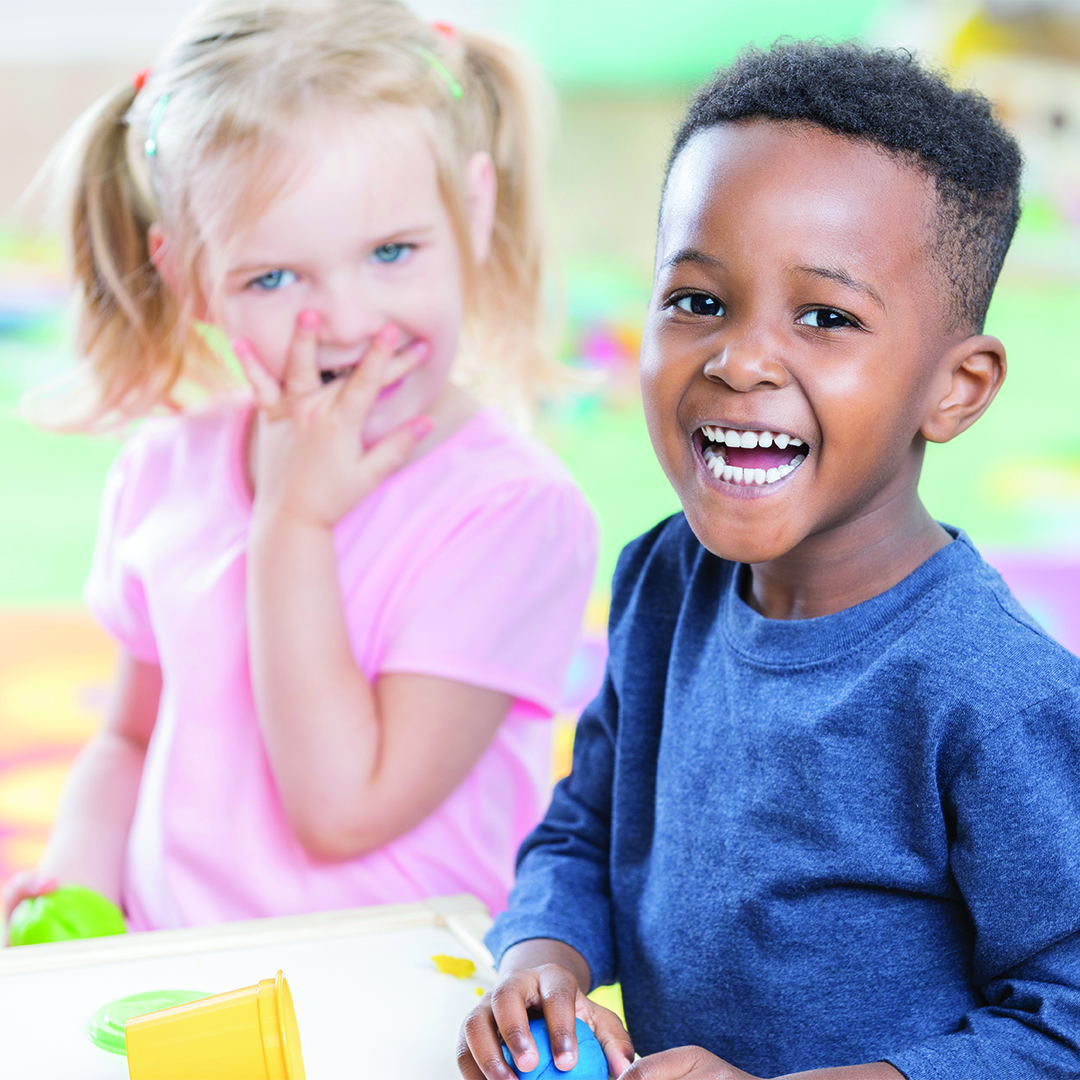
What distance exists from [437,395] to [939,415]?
0.41 m

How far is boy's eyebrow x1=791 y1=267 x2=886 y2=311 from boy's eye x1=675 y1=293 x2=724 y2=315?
4cm

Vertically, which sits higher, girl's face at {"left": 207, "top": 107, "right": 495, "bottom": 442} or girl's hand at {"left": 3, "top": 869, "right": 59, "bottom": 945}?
girl's face at {"left": 207, "top": 107, "right": 495, "bottom": 442}

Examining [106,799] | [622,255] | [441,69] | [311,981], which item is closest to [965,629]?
[311,981]

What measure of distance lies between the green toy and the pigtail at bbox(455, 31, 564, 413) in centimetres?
49

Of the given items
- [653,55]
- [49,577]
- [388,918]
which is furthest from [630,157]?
[388,918]

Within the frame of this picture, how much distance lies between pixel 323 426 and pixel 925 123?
429 mm

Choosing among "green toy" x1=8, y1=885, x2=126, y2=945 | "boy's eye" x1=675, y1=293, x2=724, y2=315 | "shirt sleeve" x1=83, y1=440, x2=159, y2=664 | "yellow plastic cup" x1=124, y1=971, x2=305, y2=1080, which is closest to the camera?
"yellow plastic cup" x1=124, y1=971, x2=305, y2=1080

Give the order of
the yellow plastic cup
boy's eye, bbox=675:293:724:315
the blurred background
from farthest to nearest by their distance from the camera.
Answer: the blurred background, boy's eye, bbox=675:293:724:315, the yellow plastic cup

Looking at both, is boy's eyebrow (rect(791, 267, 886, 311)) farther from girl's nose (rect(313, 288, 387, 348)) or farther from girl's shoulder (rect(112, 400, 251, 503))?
girl's shoulder (rect(112, 400, 251, 503))

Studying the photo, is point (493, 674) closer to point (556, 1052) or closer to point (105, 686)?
point (556, 1052)

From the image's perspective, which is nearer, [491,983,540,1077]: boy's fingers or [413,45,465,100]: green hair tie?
[491,983,540,1077]: boy's fingers

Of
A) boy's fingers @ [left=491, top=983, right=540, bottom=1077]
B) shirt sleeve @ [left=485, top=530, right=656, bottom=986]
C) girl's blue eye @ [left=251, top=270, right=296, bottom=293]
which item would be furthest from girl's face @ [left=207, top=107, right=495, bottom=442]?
boy's fingers @ [left=491, top=983, right=540, bottom=1077]

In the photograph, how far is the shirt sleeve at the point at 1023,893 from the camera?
49cm

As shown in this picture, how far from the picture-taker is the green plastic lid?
1.73ft
